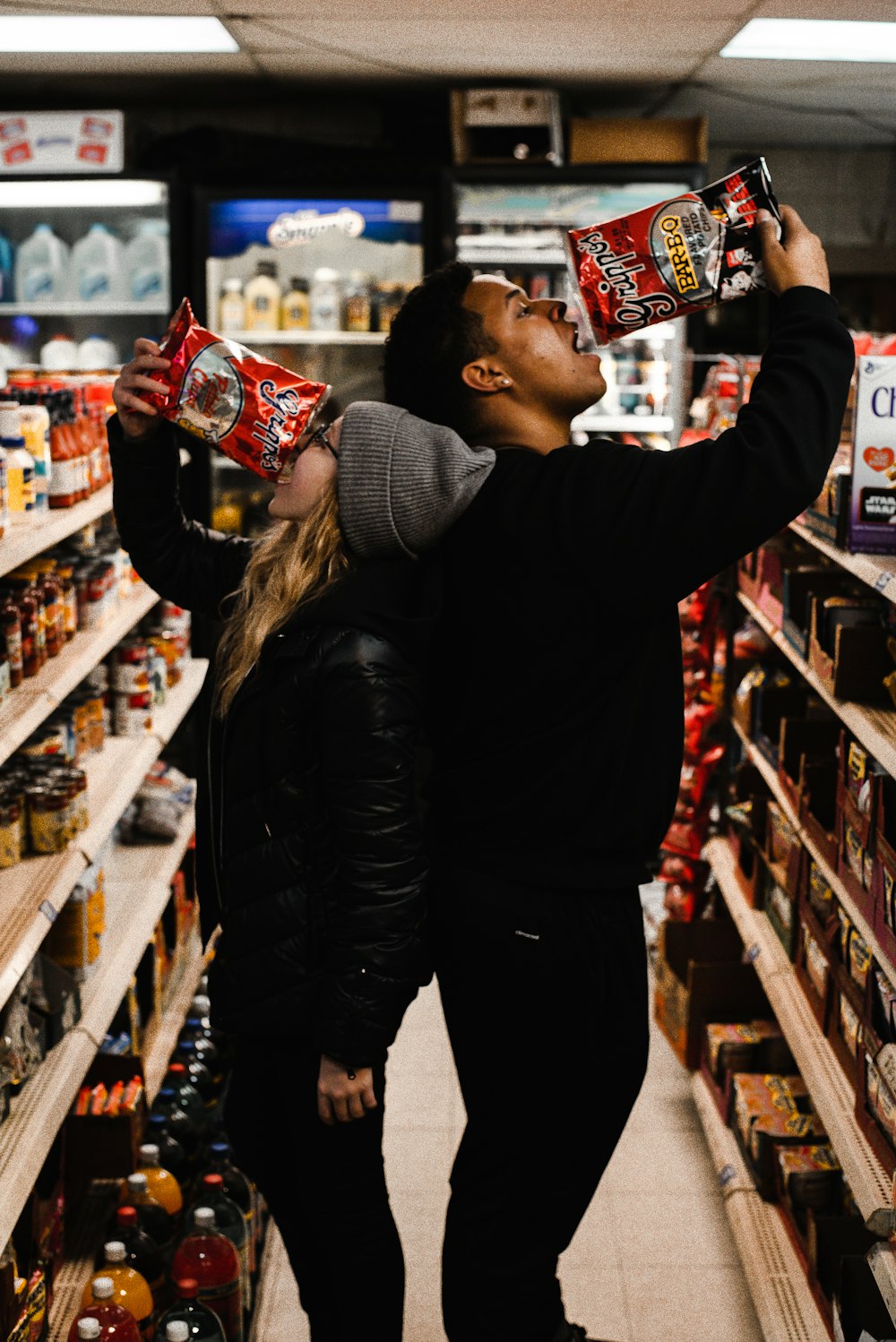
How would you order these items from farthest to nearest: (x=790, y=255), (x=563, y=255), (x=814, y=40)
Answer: (x=563, y=255), (x=814, y=40), (x=790, y=255)

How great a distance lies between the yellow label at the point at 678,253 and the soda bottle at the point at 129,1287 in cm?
176

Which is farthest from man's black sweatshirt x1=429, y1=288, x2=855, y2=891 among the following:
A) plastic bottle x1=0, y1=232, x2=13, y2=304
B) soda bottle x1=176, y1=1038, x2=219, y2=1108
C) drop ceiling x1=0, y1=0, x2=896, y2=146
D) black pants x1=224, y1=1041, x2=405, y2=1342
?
plastic bottle x1=0, y1=232, x2=13, y2=304

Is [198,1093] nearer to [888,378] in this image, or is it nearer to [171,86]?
[888,378]

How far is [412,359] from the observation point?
1.91 meters

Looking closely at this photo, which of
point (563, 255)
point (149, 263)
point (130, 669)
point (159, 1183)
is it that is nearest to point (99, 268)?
point (149, 263)

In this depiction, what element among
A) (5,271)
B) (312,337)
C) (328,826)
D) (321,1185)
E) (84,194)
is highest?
(84,194)

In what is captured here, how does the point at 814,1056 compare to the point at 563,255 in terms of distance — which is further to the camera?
the point at 563,255

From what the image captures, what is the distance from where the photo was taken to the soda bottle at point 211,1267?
96.3 inches

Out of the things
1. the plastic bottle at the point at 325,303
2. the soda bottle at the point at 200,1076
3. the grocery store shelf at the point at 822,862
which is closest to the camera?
the grocery store shelf at the point at 822,862

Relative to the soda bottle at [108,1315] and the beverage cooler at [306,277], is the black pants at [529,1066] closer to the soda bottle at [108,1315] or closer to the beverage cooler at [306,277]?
the soda bottle at [108,1315]

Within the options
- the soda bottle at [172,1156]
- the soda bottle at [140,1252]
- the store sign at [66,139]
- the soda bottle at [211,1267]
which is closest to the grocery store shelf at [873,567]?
the soda bottle at [211,1267]

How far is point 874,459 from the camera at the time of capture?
7.64ft

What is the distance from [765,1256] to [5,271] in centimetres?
480

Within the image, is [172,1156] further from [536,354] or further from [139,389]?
[536,354]
